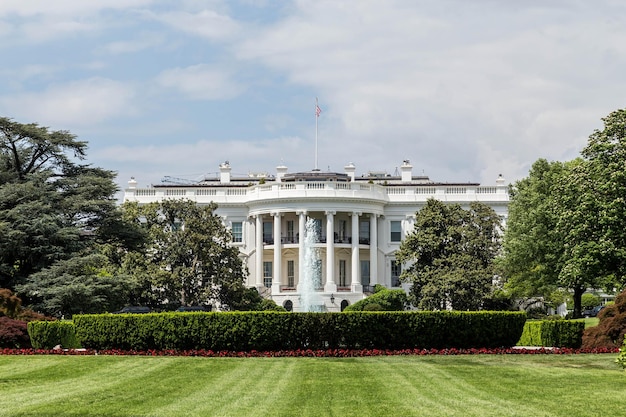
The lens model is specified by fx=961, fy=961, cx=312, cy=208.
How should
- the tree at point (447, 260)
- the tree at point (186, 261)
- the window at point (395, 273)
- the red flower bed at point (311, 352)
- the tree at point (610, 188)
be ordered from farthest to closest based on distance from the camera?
the window at point (395, 273), the tree at point (447, 260), the tree at point (186, 261), the tree at point (610, 188), the red flower bed at point (311, 352)

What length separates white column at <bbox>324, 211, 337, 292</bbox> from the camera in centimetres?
7212

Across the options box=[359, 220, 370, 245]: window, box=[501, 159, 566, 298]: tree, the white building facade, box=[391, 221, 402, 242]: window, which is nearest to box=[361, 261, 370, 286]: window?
the white building facade

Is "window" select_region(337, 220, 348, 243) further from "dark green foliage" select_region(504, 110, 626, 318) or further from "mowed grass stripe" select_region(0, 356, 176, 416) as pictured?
"mowed grass stripe" select_region(0, 356, 176, 416)

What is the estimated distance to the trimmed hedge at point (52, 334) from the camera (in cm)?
3084

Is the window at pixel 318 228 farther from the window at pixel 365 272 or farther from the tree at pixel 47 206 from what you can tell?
the tree at pixel 47 206

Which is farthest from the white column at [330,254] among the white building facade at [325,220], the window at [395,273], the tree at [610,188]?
the tree at [610,188]

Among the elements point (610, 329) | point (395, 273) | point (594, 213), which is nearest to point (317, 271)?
point (395, 273)

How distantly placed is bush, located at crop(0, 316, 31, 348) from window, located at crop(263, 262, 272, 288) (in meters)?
45.2

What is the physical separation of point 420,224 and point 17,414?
158 ft

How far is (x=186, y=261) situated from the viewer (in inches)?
2434

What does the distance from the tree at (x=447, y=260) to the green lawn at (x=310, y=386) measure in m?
31.5

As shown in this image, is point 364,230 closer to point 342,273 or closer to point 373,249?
point 373,249

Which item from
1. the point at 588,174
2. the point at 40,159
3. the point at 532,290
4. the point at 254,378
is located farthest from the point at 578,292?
the point at 254,378

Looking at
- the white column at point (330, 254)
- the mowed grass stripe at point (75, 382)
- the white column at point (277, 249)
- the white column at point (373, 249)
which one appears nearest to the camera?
the mowed grass stripe at point (75, 382)
